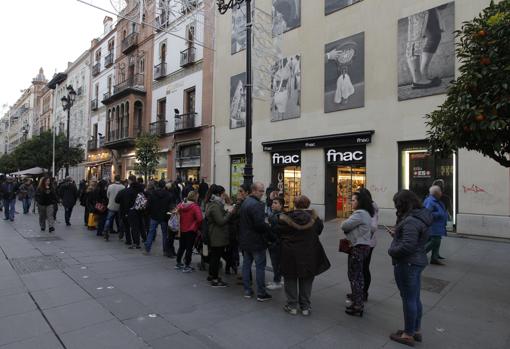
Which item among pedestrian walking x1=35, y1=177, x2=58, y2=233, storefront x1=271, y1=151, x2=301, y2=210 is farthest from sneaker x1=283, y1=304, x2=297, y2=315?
storefront x1=271, y1=151, x2=301, y2=210

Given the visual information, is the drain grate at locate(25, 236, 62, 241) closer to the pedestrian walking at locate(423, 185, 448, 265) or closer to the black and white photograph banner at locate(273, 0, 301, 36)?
the pedestrian walking at locate(423, 185, 448, 265)

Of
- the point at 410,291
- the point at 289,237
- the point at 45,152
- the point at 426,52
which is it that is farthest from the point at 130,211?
the point at 45,152

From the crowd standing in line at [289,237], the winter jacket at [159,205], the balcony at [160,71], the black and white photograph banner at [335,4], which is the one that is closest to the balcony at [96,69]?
the balcony at [160,71]

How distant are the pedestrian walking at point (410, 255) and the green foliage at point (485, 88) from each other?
6.59 ft

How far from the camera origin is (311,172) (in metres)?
15.4

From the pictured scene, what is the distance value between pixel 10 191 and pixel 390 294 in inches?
583

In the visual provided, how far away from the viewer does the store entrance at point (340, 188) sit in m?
14.6

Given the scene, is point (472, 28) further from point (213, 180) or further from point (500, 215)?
point (213, 180)

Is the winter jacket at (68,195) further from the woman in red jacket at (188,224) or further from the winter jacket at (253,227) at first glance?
the winter jacket at (253,227)

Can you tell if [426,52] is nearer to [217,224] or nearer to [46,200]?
[217,224]

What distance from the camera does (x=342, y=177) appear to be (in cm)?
1505

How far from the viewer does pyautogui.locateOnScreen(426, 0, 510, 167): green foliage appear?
490 centimetres

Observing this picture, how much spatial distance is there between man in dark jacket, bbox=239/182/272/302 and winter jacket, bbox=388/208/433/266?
1.97m

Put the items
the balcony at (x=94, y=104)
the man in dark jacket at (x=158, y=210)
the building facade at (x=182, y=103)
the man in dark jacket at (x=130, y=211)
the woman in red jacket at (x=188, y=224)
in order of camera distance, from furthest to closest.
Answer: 1. the balcony at (x=94, y=104)
2. the building facade at (x=182, y=103)
3. the man in dark jacket at (x=130, y=211)
4. the man in dark jacket at (x=158, y=210)
5. the woman in red jacket at (x=188, y=224)
